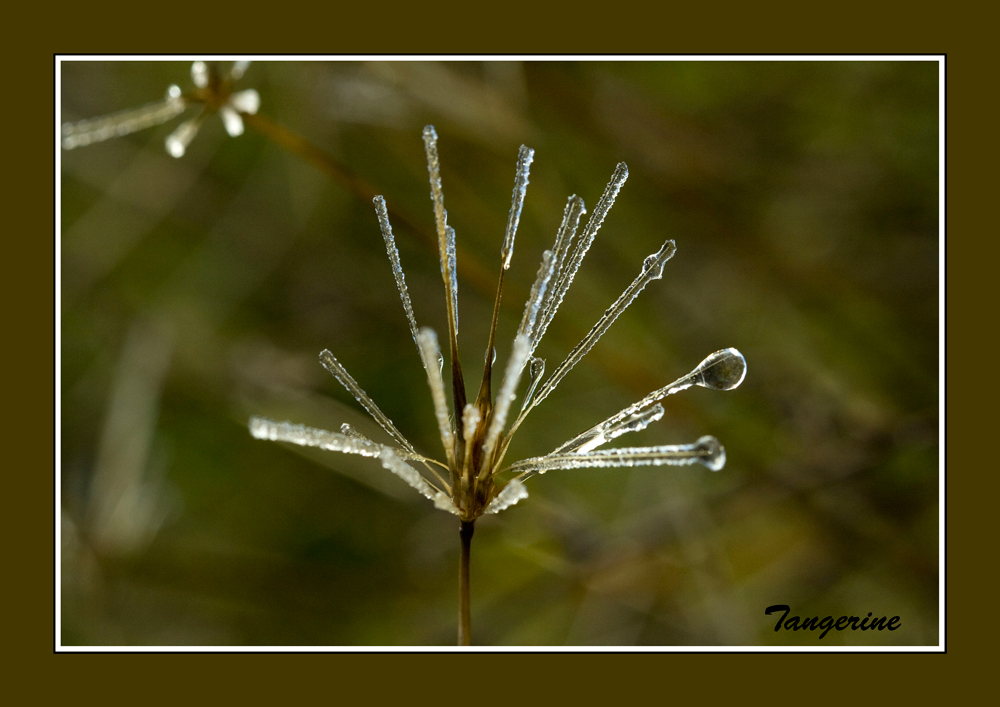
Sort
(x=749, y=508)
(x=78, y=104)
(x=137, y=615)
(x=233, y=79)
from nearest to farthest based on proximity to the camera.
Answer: (x=233, y=79) → (x=749, y=508) → (x=137, y=615) → (x=78, y=104)

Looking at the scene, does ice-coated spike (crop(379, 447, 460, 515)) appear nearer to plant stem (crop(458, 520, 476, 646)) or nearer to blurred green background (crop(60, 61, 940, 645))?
plant stem (crop(458, 520, 476, 646))

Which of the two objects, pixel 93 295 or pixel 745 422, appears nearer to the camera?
pixel 745 422

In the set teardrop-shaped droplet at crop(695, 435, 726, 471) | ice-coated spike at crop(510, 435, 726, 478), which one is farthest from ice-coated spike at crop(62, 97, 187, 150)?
teardrop-shaped droplet at crop(695, 435, 726, 471)

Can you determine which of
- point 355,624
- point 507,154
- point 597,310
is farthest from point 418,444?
point 507,154

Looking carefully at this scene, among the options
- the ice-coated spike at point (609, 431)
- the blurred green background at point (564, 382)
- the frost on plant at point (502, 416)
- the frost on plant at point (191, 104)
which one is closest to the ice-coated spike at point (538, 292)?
the frost on plant at point (502, 416)

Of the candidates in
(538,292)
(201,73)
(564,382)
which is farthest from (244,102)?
(564,382)

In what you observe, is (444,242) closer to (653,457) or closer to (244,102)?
(653,457)

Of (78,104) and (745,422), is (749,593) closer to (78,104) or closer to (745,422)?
(745,422)

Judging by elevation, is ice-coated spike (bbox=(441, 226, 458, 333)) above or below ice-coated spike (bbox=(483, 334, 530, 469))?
above
